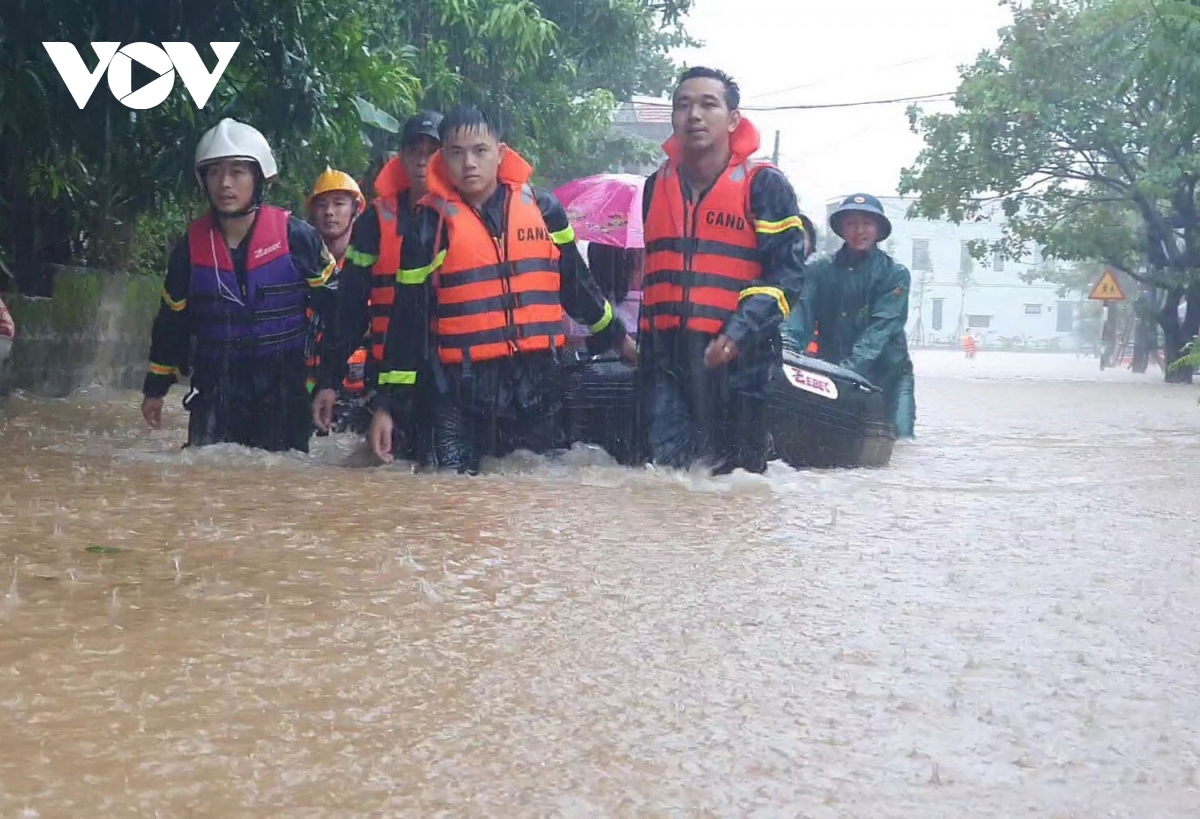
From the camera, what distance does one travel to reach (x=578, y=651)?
3.43 m

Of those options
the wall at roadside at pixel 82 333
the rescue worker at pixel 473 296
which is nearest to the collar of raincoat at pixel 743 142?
the rescue worker at pixel 473 296

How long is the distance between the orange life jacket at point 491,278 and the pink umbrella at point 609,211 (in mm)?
4279

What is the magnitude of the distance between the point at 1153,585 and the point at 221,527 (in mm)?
2695

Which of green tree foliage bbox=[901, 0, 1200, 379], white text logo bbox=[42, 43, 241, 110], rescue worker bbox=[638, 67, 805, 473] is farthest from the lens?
green tree foliage bbox=[901, 0, 1200, 379]

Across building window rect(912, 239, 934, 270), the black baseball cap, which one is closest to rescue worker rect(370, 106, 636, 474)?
the black baseball cap

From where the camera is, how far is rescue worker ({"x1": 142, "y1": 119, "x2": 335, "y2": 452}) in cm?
647

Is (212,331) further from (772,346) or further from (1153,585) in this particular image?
(1153,585)

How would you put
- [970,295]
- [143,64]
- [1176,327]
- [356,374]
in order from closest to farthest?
[143,64] < [356,374] < [1176,327] < [970,295]

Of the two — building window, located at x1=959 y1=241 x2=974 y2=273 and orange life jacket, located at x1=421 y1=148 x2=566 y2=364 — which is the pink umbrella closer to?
orange life jacket, located at x1=421 y1=148 x2=566 y2=364

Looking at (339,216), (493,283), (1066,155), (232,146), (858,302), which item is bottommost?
(858,302)

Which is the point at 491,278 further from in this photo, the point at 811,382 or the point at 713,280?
the point at 811,382

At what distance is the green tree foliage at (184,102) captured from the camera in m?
7.46

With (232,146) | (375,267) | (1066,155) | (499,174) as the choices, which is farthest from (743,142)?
(1066,155)

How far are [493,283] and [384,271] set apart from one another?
0.79 metres
